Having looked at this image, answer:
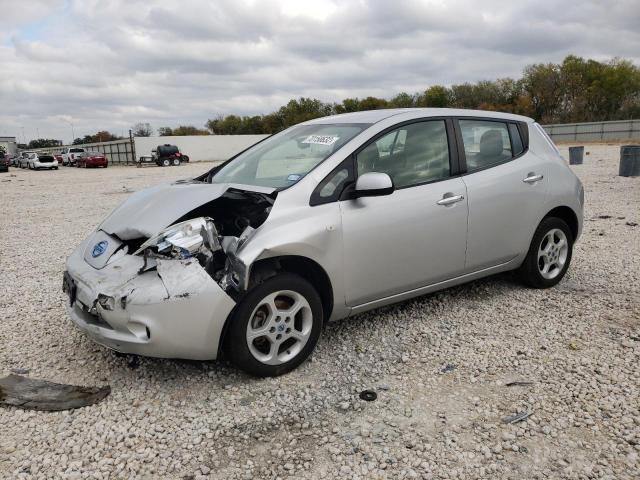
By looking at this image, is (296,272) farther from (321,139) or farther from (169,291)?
(321,139)

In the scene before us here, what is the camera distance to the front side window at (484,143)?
4287mm

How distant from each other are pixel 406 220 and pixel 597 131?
56711mm

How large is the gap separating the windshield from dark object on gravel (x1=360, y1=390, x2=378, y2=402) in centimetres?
145

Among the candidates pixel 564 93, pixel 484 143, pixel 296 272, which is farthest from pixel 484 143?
pixel 564 93

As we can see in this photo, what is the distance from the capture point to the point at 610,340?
12.6 feet

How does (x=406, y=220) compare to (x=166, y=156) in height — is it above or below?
below

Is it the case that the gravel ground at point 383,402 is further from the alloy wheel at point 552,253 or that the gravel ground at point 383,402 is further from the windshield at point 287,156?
the windshield at point 287,156

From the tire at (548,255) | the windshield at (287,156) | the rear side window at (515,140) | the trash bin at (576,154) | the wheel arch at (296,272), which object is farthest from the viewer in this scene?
the trash bin at (576,154)

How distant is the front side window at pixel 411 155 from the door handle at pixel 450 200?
177 millimetres

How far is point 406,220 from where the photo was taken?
3.74m

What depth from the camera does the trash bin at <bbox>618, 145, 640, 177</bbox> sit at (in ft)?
46.7

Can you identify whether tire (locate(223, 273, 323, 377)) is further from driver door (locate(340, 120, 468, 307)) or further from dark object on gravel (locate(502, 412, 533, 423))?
dark object on gravel (locate(502, 412, 533, 423))

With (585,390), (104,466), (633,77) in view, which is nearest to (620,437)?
(585,390)

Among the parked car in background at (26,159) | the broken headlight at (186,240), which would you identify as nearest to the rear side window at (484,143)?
the broken headlight at (186,240)
